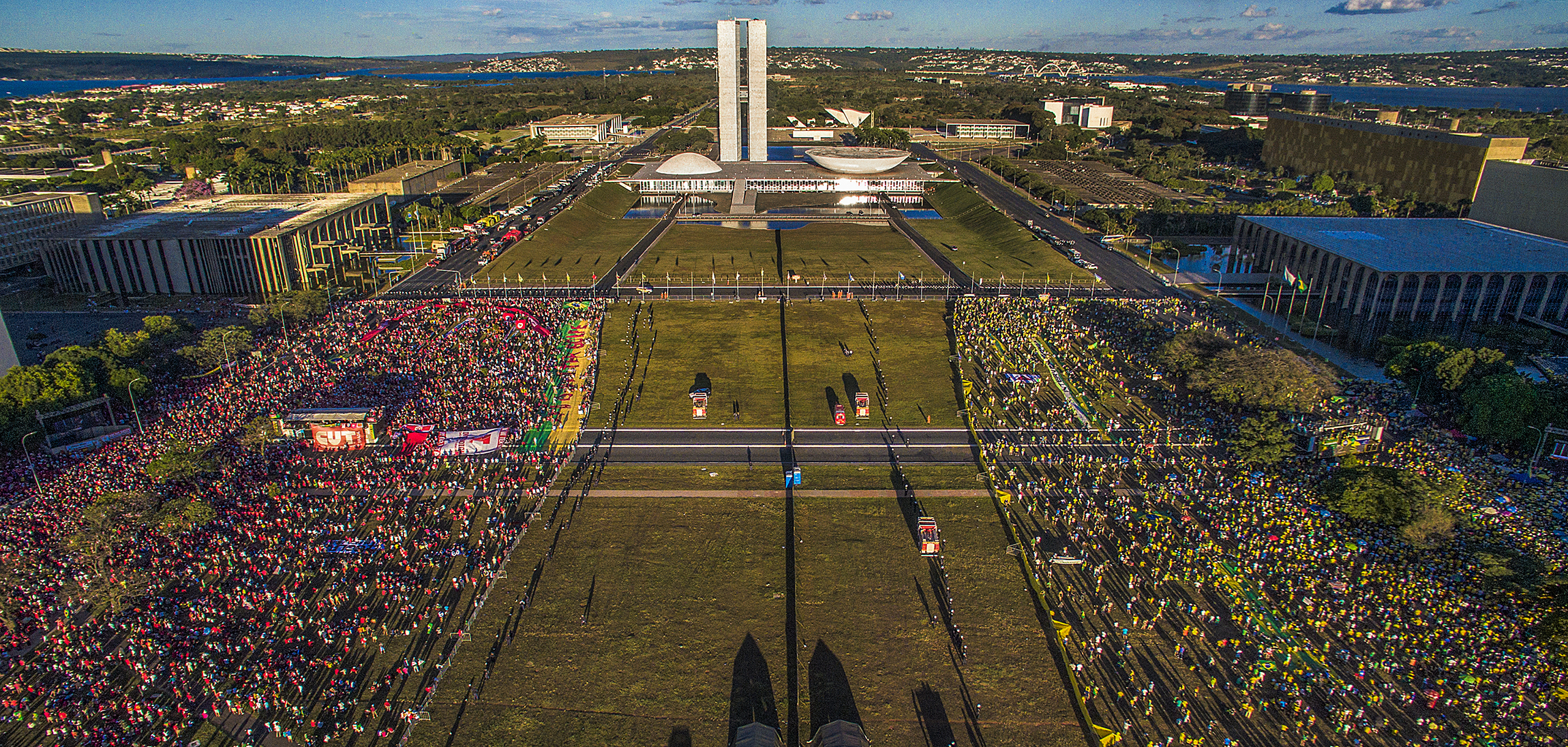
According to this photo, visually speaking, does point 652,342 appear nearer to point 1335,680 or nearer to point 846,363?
point 846,363

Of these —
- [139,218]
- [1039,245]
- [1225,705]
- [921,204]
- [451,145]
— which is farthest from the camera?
[451,145]

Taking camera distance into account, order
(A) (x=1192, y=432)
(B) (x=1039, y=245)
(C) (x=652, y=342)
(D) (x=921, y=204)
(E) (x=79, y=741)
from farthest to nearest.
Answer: (D) (x=921, y=204)
(B) (x=1039, y=245)
(C) (x=652, y=342)
(A) (x=1192, y=432)
(E) (x=79, y=741)

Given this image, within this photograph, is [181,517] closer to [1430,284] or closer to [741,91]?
[1430,284]

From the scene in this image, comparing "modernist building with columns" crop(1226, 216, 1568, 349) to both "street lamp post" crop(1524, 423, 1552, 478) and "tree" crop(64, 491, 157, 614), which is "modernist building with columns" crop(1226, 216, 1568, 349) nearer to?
"street lamp post" crop(1524, 423, 1552, 478)

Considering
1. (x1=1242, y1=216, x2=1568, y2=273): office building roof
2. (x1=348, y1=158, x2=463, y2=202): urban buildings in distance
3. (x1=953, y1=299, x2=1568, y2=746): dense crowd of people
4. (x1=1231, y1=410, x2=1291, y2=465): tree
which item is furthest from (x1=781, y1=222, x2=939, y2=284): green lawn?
(x1=348, y1=158, x2=463, y2=202): urban buildings in distance

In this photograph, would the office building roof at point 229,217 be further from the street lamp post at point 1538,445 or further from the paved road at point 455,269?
the street lamp post at point 1538,445

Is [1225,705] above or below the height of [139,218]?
below

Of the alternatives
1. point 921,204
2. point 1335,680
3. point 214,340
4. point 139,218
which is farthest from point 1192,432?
point 139,218
